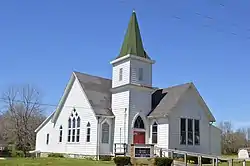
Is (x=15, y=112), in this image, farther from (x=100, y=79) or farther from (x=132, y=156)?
(x=132, y=156)

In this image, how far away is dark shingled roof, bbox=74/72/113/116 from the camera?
1341 inches

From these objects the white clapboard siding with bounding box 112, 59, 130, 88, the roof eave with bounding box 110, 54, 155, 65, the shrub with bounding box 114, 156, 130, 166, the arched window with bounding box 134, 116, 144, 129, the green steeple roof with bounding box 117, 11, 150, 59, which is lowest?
the shrub with bounding box 114, 156, 130, 166

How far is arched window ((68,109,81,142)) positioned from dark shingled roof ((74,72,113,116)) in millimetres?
2991

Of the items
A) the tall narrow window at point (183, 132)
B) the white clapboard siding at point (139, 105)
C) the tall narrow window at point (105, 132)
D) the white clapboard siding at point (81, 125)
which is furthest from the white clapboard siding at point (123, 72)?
the tall narrow window at point (183, 132)

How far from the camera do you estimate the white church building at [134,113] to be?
32500mm

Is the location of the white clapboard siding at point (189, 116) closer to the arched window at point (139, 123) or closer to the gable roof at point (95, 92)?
the arched window at point (139, 123)

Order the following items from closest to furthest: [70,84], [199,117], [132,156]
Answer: [132,156] < [199,117] < [70,84]

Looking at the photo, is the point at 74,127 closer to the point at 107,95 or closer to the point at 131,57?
the point at 107,95

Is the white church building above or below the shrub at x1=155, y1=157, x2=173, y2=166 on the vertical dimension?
above

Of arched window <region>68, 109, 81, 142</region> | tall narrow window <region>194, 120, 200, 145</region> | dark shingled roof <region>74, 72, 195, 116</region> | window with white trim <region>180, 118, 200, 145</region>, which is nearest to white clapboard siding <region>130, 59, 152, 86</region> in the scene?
dark shingled roof <region>74, 72, 195, 116</region>

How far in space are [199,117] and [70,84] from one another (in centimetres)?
1426

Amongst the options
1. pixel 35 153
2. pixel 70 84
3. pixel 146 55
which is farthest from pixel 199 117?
pixel 35 153

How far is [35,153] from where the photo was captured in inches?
1720

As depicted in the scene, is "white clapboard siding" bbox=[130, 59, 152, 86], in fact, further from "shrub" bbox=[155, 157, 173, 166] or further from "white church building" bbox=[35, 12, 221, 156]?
"shrub" bbox=[155, 157, 173, 166]
